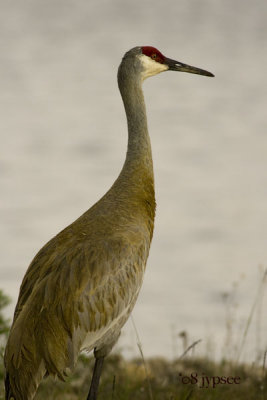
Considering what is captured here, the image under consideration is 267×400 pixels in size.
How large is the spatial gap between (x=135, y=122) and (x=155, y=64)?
89cm

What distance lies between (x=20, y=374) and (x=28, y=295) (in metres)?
0.70

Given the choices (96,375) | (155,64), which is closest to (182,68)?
(155,64)

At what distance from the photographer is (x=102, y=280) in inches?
256

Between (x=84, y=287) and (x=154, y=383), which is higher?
(x=84, y=287)

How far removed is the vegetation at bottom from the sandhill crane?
127cm

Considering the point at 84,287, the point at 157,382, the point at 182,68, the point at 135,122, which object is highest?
the point at 182,68

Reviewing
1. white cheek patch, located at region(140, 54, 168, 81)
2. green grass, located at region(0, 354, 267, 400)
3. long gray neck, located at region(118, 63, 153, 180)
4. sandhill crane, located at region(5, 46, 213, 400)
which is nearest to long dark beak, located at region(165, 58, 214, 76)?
white cheek patch, located at region(140, 54, 168, 81)

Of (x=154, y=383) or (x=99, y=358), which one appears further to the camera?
(x=154, y=383)

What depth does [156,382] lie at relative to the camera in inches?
413

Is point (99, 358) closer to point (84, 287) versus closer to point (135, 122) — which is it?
point (84, 287)

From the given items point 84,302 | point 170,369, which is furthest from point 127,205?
point 170,369

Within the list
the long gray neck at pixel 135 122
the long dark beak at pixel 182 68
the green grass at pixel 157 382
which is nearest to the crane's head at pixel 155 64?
the long dark beak at pixel 182 68

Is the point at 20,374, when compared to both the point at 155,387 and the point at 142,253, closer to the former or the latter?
the point at 142,253

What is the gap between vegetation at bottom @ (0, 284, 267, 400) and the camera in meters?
8.45
